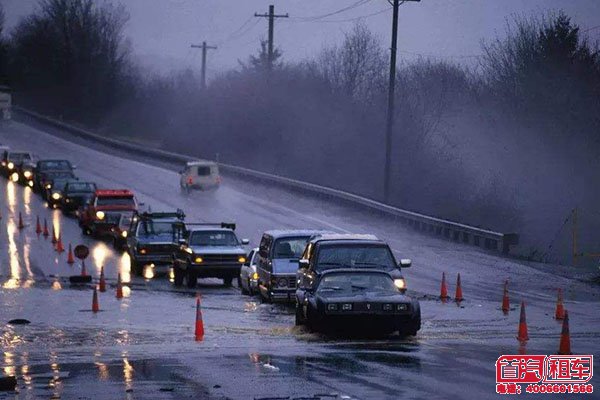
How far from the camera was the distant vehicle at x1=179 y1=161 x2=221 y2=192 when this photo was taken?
219 feet

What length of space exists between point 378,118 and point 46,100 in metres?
77.7

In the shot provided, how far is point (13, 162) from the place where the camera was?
7262 centimetres

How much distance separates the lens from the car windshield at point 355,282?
2175 centimetres

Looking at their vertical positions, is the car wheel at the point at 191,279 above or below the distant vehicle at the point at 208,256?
below

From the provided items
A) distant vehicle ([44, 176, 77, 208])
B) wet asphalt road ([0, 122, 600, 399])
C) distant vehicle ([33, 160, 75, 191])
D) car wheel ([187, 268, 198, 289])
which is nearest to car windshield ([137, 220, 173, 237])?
wet asphalt road ([0, 122, 600, 399])

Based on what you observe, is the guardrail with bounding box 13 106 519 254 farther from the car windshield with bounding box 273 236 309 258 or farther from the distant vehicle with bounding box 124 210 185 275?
the car windshield with bounding box 273 236 309 258

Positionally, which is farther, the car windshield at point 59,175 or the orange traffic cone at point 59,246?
the car windshield at point 59,175

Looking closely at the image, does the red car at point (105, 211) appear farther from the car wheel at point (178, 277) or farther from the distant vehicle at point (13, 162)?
the distant vehicle at point (13, 162)

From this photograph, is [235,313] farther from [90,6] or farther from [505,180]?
[90,6]

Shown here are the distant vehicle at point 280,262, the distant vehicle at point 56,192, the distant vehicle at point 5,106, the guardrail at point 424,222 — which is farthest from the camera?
the distant vehicle at point 5,106

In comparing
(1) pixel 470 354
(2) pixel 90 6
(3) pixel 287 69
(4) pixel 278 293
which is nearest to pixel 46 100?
(2) pixel 90 6

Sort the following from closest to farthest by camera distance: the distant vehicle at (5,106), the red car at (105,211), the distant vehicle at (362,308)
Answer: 1. the distant vehicle at (362,308)
2. the red car at (105,211)
3. the distant vehicle at (5,106)

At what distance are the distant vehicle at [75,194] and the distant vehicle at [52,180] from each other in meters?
2.25

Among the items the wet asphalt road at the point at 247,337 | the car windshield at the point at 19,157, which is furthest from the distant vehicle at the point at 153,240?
the car windshield at the point at 19,157
